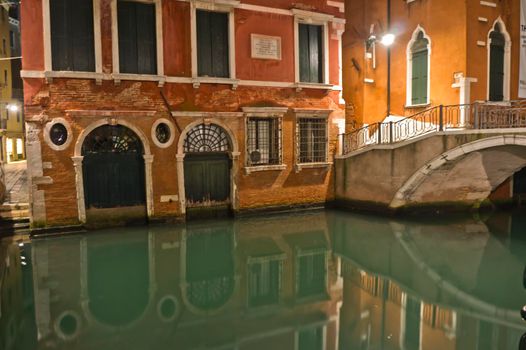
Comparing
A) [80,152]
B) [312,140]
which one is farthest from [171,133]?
[312,140]

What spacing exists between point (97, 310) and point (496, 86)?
481 inches

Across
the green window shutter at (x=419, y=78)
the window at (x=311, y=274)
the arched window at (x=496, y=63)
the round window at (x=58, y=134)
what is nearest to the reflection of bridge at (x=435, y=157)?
the arched window at (x=496, y=63)

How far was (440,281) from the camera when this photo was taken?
25.0 ft

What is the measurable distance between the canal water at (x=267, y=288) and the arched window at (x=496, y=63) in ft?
13.4

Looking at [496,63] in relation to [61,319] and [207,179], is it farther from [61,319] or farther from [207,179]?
[61,319]

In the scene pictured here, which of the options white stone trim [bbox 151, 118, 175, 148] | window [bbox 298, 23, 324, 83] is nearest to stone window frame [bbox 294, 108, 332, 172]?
window [bbox 298, 23, 324, 83]

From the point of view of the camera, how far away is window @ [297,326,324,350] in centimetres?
518

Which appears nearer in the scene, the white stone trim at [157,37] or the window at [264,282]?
the window at [264,282]

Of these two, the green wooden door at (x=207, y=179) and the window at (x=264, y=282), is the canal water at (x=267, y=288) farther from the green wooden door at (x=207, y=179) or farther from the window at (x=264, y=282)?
the green wooden door at (x=207, y=179)

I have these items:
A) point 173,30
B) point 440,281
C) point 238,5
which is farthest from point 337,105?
point 440,281

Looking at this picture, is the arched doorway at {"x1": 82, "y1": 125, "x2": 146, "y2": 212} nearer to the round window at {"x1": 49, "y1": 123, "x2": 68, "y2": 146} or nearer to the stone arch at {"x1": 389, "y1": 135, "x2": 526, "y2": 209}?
the round window at {"x1": 49, "y1": 123, "x2": 68, "y2": 146}

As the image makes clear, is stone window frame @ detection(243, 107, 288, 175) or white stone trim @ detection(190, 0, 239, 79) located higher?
white stone trim @ detection(190, 0, 239, 79)

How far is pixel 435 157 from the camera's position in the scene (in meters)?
11.2

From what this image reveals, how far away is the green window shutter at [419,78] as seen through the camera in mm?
13578
